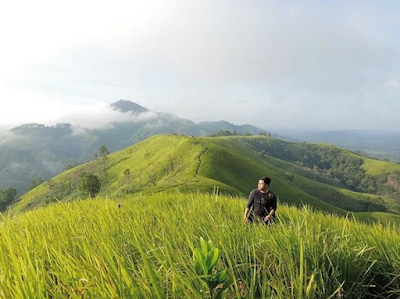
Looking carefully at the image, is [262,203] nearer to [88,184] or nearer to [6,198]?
[88,184]

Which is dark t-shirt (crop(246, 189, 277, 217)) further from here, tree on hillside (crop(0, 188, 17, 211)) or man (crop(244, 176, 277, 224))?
tree on hillside (crop(0, 188, 17, 211))

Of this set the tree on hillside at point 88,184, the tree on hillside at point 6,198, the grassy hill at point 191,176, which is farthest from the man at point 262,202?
the tree on hillside at point 6,198

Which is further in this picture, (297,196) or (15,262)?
(297,196)

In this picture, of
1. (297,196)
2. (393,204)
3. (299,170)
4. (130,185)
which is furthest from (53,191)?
(393,204)

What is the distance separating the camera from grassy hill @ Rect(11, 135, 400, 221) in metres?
89.1

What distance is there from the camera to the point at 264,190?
873cm

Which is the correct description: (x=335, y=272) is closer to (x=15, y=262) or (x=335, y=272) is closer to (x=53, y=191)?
(x=15, y=262)

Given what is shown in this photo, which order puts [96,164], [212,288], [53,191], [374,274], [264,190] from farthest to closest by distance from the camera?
1. [96,164]
2. [53,191]
3. [264,190]
4. [374,274]
5. [212,288]

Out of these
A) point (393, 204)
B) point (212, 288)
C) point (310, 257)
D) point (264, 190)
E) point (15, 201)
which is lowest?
point (15, 201)

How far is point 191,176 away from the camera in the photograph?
7262cm

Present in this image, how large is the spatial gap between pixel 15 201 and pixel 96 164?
147ft

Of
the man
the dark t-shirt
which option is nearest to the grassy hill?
the man

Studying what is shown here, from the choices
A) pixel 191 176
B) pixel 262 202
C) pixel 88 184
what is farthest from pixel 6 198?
pixel 262 202

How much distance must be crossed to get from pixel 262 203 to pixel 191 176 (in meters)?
64.5
